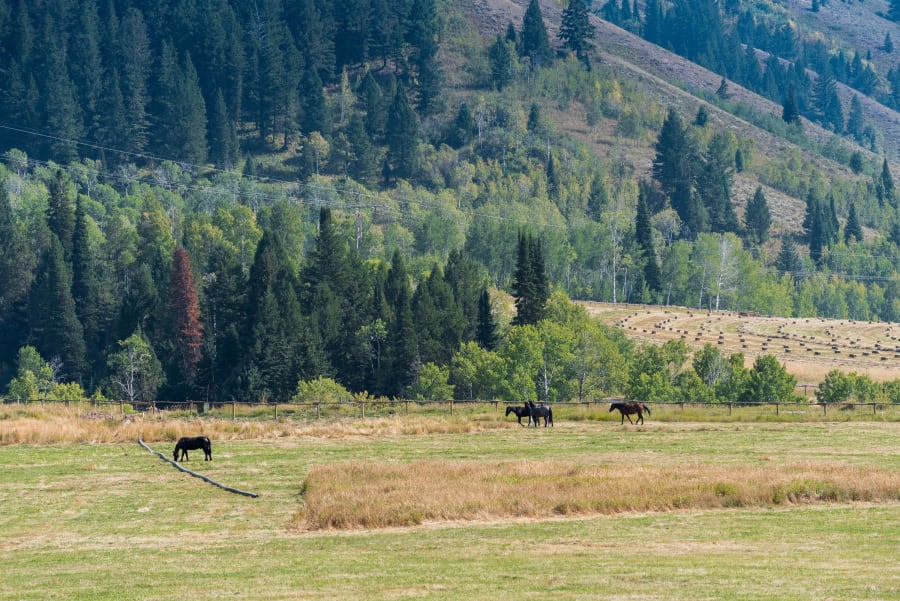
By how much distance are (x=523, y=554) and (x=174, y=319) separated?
128 metres

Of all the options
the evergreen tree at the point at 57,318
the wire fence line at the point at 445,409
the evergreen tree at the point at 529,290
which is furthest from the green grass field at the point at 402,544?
the evergreen tree at the point at 57,318

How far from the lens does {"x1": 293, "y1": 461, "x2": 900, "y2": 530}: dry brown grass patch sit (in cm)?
4044

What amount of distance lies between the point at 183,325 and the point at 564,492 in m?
118

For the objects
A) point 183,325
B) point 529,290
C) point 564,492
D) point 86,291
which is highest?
point 86,291

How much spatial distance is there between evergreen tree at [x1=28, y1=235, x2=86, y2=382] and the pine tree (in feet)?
48.0

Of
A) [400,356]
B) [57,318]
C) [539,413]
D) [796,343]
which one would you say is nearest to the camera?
[539,413]

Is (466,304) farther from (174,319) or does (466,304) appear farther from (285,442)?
(285,442)

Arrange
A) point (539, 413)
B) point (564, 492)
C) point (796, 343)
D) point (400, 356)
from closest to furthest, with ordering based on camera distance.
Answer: point (564, 492), point (539, 413), point (400, 356), point (796, 343)

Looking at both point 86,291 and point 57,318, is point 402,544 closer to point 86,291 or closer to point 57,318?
point 57,318

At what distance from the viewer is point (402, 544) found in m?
35.6

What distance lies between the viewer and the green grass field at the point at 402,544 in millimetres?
29406

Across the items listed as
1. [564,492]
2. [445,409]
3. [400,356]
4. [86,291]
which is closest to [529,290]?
[400,356]

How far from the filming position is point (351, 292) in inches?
6107

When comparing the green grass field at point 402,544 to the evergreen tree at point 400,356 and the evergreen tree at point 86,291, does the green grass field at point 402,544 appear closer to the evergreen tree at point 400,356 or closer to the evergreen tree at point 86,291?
the evergreen tree at point 400,356
